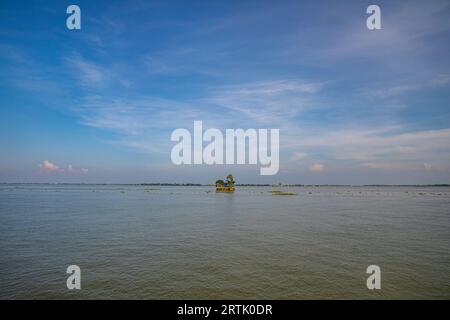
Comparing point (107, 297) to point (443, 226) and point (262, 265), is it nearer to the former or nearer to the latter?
point (262, 265)

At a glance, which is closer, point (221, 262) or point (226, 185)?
point (221, 262)

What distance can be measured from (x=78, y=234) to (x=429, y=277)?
2620 cm

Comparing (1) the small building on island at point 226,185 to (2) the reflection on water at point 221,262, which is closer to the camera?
(2) the reflection on water at point 221,262

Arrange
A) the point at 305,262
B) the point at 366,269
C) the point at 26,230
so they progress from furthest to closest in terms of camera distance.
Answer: the point at 26,230 < the point at 305,262 < the point at 366,269

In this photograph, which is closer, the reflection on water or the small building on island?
the reflection on water
